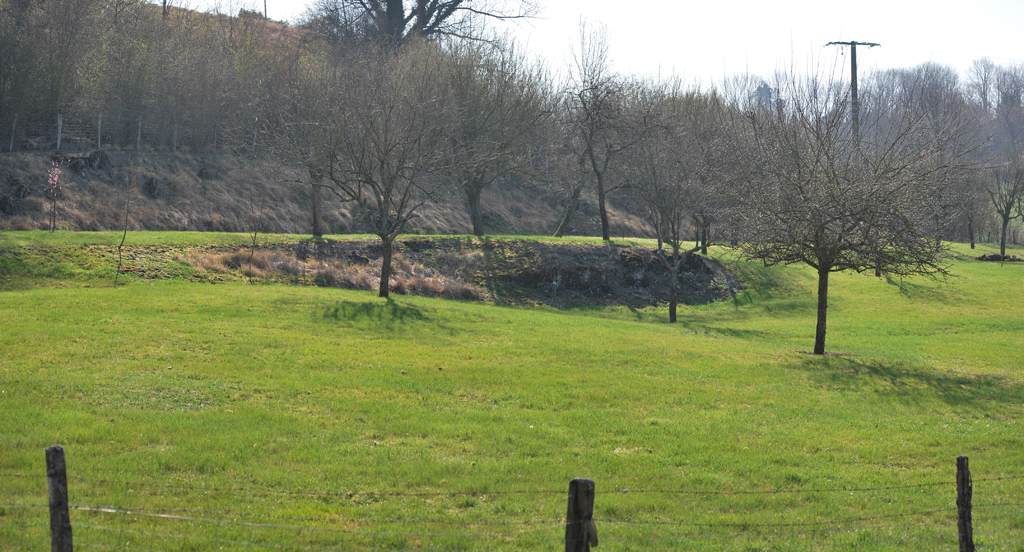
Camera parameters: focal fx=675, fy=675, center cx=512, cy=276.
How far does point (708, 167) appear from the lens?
3003cm

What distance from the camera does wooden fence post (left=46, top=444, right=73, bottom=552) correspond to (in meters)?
4.25

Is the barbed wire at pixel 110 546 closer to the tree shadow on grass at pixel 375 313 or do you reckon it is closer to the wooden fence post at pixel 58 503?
the wooden fence post at pixel 58 503

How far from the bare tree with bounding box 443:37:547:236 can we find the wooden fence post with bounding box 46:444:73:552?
1164 inches

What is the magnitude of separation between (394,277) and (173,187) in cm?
1547

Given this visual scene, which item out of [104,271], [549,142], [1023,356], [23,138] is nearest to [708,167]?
[1023,356]

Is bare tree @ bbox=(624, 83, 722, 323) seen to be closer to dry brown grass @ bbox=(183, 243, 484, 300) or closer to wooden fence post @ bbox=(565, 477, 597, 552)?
dry brown grass @ bbox=(183, 243, 484, 300)

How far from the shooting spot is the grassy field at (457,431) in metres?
6.69

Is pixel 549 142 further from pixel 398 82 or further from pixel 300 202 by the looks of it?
pixel 398 82

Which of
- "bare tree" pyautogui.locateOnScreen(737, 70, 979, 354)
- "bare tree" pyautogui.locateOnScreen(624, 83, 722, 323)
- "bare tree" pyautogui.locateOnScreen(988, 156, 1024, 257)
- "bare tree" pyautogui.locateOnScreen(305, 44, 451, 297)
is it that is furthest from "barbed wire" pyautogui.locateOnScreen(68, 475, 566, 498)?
"bare tree" pyautogui.locateOnScreen(988, 156, 1024, 257)

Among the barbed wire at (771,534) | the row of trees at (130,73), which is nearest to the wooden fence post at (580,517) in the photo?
the barbed wire at (771,534)

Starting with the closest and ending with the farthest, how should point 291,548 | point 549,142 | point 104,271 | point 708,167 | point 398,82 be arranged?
point 291,548 → point 104,271 → point 398,82 → point 708,167 → point 549,142

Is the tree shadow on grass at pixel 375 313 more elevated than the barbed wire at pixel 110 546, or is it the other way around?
the tree shadow on grass at pixel 375 313

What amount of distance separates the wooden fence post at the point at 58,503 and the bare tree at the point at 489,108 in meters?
29.6

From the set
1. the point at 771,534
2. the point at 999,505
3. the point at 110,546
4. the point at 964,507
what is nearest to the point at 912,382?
the point at 999,505
